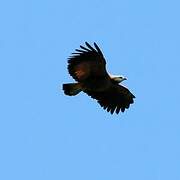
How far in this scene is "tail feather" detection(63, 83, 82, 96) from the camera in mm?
27000

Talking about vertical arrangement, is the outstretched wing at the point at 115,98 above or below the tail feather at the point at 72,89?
above

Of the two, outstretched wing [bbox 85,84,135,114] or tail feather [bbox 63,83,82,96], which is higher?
outstretched wing [bbox 85,84,135,114]

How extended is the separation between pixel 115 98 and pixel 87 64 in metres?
2.08

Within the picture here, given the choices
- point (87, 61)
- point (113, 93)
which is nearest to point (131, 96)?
point (113, 93)

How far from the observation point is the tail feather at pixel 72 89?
2700 centimetres

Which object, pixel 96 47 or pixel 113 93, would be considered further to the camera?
pixel 113 93

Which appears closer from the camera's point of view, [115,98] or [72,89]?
[72,89]

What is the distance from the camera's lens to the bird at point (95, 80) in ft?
86.5

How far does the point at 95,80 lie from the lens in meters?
27.0

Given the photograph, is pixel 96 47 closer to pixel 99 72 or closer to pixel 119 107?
pixel 99 72

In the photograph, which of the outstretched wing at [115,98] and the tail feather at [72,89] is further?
the outstretched wing at [115,98]

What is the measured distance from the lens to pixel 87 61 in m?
26.5

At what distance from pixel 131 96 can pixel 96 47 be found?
2.92 metres

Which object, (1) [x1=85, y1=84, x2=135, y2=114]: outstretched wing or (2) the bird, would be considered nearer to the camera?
(2) the bird
